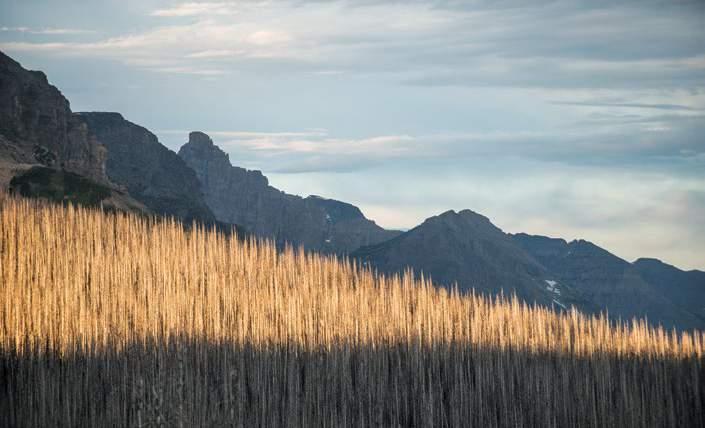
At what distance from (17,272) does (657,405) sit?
11141 millimetres

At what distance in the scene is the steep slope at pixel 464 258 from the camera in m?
108

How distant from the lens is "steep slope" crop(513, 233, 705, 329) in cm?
12238

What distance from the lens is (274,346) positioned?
13.0 metres

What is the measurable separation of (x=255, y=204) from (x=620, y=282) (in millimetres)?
52446

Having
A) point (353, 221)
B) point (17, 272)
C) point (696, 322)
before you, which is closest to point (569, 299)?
point (696, 322)

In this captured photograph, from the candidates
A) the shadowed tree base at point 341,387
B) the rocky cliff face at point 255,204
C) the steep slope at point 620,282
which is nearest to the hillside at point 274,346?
the shadowed tree base at point 341,387

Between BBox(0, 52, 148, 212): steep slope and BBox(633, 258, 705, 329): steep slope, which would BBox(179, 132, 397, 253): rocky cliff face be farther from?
BBox(0, 52, 148, 212): steep slope

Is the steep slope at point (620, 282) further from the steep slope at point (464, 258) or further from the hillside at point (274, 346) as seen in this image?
the hillside at point (274, 346)

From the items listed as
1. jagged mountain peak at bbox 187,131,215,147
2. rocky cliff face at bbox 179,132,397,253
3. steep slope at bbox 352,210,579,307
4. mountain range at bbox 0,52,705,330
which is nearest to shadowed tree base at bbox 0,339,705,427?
mountain range at bbox 0,52,705,330

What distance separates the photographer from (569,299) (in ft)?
393

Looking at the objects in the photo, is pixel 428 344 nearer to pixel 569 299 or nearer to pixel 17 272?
pixel 17 272

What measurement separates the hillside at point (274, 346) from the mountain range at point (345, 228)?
38113 mm

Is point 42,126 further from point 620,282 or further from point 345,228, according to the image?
point 620,282

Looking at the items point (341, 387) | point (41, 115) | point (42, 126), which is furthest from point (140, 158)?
point (341, 387)
